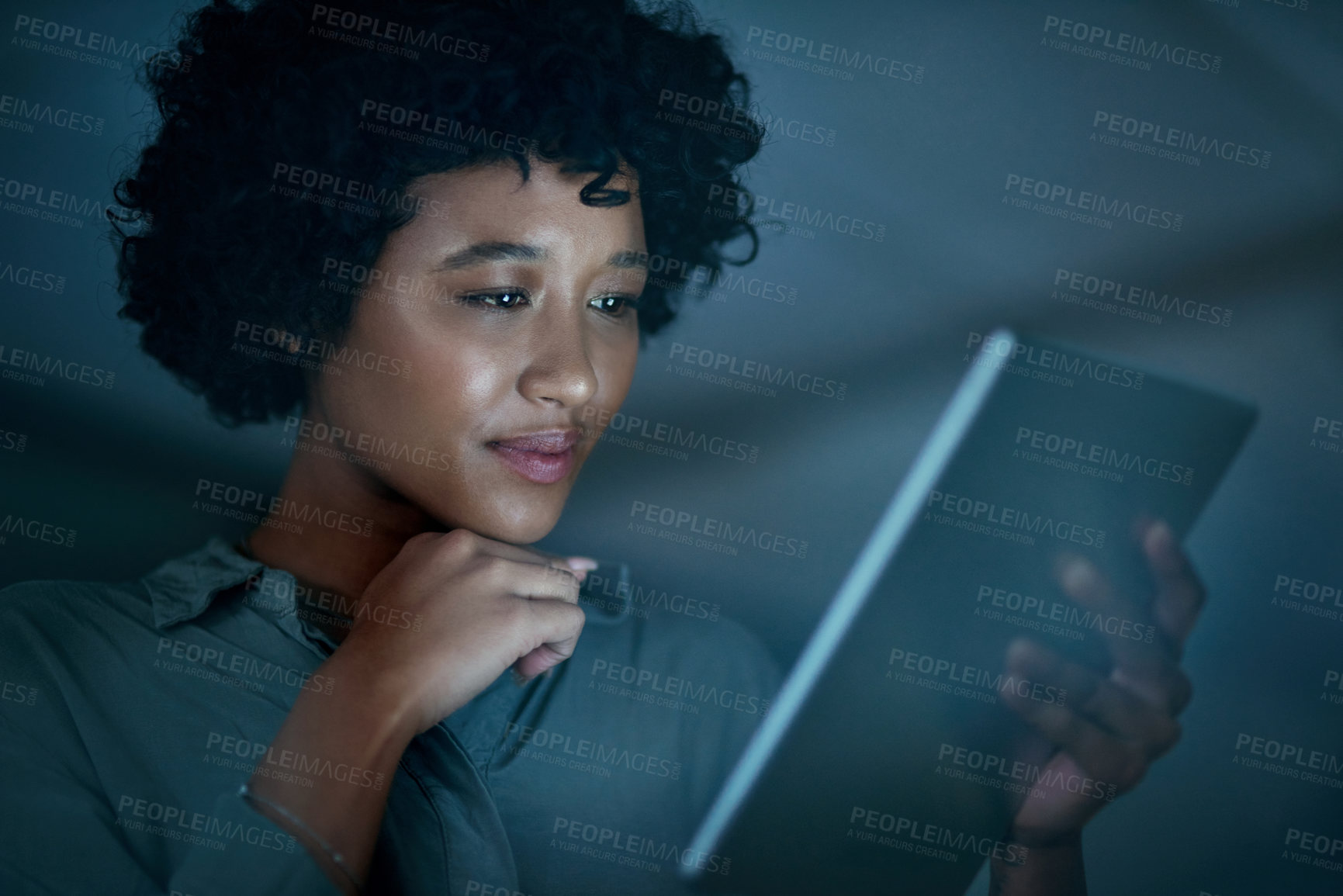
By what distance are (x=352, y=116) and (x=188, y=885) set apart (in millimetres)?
1081

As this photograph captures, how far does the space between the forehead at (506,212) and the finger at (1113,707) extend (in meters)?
1.05

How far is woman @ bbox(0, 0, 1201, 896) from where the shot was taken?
3.73 ft

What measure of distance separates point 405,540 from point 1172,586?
128 centimetres

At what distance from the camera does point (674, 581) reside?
1.53m

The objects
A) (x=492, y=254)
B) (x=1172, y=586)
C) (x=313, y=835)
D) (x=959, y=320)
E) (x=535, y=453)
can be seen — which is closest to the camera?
(x=313, y=835)

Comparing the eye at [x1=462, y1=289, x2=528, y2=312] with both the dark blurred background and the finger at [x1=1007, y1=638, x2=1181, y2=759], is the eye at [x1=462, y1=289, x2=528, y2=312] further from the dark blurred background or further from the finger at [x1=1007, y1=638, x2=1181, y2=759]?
the finger at [x1=1007, y1=638, x2=1181, y2=759]

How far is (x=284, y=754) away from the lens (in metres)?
1.10

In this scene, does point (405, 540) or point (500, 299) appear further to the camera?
point (405, 540)

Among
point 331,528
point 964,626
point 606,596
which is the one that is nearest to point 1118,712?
point 964,626

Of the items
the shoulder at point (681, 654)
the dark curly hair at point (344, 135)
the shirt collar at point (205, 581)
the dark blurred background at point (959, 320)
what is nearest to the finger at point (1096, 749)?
the dark blurred background at point (959, 320)

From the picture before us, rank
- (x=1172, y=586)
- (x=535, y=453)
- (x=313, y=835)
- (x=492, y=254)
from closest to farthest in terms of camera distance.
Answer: (x=313, y=835), (x=492, y=254), (x=535, y=453), (x=1172, y=586)

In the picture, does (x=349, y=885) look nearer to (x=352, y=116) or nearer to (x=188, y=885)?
(x=188, y=885)

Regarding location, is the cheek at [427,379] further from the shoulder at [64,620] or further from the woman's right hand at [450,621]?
the shoulder at [64,620]

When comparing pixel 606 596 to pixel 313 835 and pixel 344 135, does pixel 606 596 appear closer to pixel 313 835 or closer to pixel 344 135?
pixel 313 835
